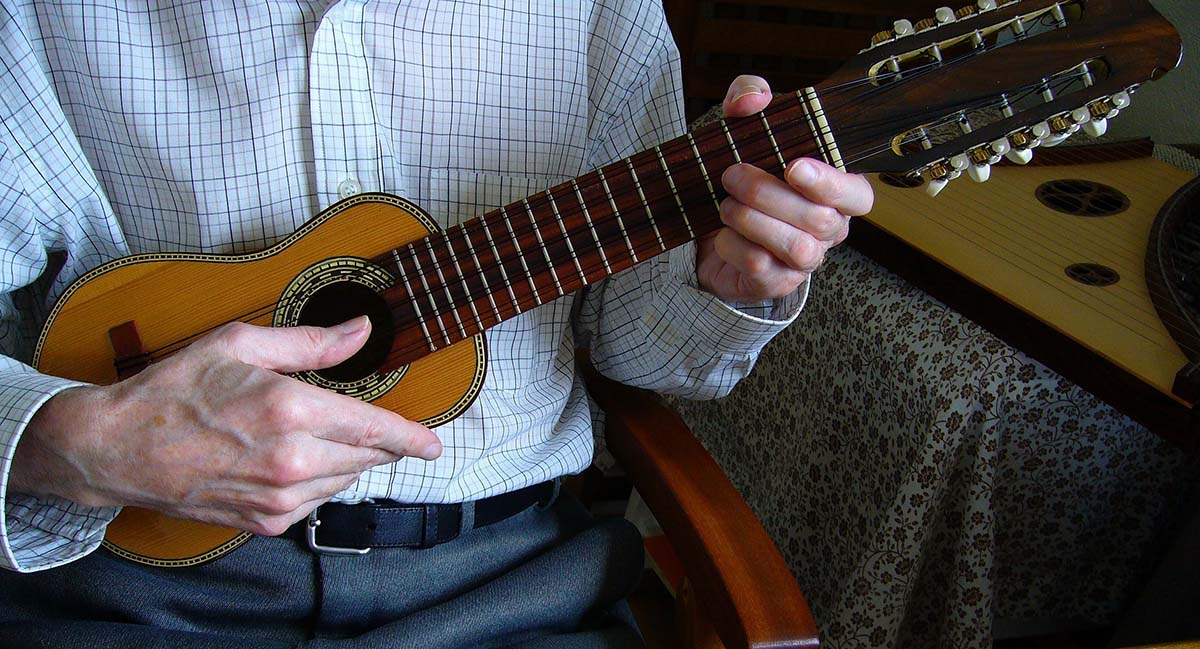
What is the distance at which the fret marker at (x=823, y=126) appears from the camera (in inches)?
30.6

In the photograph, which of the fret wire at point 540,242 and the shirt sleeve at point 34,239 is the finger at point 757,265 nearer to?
the fret wire at point 540,242

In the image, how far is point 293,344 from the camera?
2.57ft

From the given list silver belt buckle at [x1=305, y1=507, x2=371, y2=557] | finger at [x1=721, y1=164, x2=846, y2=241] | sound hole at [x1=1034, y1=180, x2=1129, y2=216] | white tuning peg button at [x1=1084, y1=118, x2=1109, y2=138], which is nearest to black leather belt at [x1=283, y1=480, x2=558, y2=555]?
silver belt buckle at [x1=305, y1=507, x2=371, y2=557]

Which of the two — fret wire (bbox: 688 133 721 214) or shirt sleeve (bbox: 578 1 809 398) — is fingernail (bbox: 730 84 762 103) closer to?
fret wire (bbox: 688 133 721 214)

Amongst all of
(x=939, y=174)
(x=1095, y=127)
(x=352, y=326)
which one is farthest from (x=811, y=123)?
(x=352, y=326)

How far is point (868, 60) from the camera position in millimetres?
774

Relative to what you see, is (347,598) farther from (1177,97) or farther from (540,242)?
(1177,97)

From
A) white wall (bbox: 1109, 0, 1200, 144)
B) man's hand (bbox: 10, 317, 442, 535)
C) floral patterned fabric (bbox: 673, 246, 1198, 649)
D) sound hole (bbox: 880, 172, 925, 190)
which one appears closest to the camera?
man's hand (bbox: 10, 317, 442, 535)

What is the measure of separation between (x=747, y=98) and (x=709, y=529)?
423 millimetres

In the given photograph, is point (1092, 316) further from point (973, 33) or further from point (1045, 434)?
point (973, 33)

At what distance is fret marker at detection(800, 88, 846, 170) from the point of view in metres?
0.78

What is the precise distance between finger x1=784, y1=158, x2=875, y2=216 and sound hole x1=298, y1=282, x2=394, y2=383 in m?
0.40

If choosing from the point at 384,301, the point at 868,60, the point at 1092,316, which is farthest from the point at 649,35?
the point at 1092,316

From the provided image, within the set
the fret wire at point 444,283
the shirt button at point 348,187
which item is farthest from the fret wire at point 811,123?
the shirt button at point 348,187
